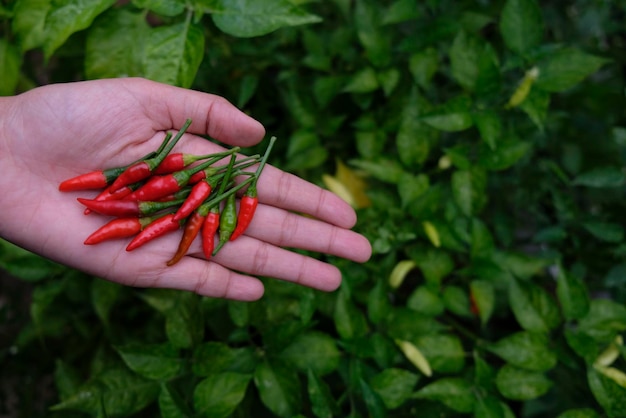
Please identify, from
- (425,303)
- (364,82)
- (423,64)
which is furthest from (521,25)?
(425,303)

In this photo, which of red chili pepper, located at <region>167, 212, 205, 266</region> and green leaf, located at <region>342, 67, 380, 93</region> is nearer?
red chili pepper, located at <region>167, 212, 205, 266</region>

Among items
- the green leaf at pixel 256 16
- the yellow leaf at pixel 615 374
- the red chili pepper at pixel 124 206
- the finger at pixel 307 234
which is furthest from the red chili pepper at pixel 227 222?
the yellow leaf at pixel 615 374

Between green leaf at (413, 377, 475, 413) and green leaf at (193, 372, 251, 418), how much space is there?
2.17 feet

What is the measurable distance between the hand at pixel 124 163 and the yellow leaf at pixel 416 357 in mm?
400

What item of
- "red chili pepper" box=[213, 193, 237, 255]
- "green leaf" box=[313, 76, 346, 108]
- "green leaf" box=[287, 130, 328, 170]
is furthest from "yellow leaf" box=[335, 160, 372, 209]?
"red chili pepper" box=[213, 193, 237, 255]

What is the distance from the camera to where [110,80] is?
1.86 meters

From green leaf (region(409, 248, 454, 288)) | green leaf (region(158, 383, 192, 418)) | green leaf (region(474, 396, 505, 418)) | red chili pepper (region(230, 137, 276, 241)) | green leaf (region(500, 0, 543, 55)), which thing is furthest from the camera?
green leaf (region(409, 248, 454, 288))

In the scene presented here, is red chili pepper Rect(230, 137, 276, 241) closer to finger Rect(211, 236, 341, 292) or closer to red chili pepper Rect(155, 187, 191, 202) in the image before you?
finger Rect(211, 236, 341, 292)

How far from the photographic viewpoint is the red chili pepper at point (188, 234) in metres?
1.96

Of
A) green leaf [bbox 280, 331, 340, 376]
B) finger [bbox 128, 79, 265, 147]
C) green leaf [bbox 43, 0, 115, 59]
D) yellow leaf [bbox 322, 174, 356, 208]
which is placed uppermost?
green leaf [bbox 43, 0, 115, 59]

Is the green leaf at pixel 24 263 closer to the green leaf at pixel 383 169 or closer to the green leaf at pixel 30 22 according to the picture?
the green leaf at pixel 30 22

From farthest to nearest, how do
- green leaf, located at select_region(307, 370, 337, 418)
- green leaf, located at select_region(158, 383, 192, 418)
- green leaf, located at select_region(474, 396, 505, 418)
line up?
green leaf, located at select_region(474, 396, 505, 418) → green leaf, located at select_region(307, 370, 337, 418) → green leaf, located at select_region(158, 383, 192, 418)

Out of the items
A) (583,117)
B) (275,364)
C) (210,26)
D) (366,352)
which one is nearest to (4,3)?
(210,26)

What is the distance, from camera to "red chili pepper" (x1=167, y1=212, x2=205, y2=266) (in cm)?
196
